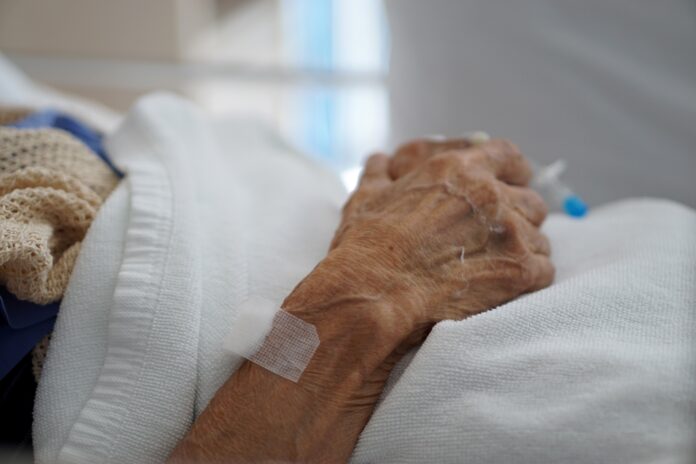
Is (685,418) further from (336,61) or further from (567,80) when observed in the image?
(336,61)

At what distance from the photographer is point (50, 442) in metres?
0.46

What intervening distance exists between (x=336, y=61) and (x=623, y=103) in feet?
3.88

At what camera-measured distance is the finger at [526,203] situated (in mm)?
595

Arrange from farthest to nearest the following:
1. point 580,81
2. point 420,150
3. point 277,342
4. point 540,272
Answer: point 580,81, point 420,150, point 540,272, point 277,342

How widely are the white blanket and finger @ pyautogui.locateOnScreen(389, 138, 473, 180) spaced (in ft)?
0.45

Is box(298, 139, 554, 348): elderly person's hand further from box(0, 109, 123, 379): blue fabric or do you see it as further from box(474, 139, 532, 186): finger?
box(0, 109, 123, 379): blue fabric

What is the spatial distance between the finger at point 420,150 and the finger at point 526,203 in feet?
0.26

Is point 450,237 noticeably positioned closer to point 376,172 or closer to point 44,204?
point 376,172

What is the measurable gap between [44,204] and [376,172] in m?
0.31

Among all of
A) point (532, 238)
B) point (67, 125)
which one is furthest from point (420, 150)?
point (67, 125)

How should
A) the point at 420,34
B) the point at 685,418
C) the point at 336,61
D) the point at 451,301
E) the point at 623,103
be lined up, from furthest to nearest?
the point at 336,61
the point at 420,34
the point at 623,103
the point at 451,301
the point at 685,418

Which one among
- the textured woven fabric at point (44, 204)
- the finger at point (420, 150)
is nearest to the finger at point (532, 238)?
the finger at point (420, 150)

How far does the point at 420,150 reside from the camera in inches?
26.6

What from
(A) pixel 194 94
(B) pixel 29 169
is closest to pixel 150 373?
(B) pixel 29 169
